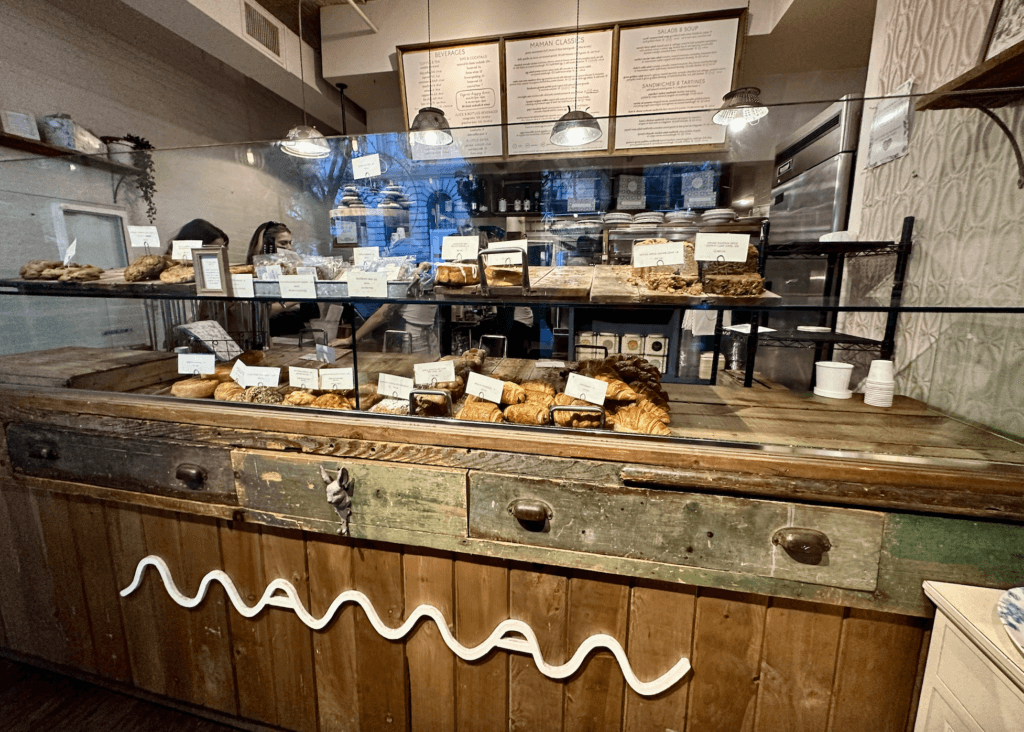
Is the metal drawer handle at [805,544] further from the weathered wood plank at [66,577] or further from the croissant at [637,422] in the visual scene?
the weathered wood plank at [66,577]

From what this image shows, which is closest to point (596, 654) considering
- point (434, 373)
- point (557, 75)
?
point (434, 373)

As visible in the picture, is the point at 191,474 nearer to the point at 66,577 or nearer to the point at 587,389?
the point at 66,577

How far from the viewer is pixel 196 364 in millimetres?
1385

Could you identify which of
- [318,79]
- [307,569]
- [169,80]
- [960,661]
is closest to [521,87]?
[318,79]

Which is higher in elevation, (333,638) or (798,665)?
(798,665)

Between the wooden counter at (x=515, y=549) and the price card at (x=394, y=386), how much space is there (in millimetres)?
143

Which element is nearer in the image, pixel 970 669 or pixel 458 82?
pixel 970 669

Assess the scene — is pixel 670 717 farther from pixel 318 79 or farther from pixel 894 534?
pixel 318 79

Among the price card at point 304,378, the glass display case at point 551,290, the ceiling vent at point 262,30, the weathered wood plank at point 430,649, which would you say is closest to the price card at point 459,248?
the glass display case at point 551,290

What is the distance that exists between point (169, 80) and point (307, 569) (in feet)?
11.8

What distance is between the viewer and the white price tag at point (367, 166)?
1.33 meters

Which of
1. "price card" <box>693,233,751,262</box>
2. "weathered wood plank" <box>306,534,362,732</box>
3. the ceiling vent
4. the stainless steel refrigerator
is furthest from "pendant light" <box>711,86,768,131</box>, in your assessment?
the ceiling vent

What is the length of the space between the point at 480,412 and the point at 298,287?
0.62m

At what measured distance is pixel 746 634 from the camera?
0.99 m
